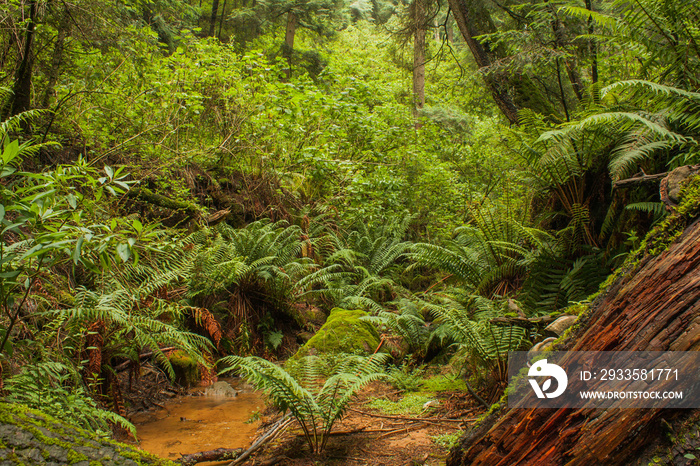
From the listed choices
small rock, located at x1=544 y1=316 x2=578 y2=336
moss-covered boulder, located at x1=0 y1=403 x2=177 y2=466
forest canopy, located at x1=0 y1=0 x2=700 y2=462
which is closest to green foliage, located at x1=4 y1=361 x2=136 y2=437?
forest canopy, located at x1=0 y1=0 x2=700 y2=462

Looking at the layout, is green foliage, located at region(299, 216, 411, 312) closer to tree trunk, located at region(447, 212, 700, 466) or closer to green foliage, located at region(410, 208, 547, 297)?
green foliage, located at region(410, 208, 547, 297)

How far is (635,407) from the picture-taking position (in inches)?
56.7

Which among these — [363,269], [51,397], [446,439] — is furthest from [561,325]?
[363,269]

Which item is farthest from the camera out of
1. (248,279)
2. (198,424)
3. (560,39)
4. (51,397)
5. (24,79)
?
(248,279)

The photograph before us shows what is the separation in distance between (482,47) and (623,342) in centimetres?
565

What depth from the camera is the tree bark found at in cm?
603

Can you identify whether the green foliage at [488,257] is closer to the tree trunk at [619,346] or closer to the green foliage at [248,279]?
the green foliage at [248,279]

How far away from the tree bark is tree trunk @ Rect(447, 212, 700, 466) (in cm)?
485

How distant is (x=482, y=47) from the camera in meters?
6.14

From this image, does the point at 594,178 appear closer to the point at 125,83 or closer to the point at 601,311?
the point at 601,311

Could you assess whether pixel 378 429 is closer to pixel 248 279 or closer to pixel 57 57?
pixel 248 279

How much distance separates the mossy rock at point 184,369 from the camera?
4363mm

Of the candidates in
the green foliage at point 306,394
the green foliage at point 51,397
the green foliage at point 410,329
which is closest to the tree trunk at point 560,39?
the green foliage at point 410,329

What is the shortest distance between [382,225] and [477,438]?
23.0 feet
